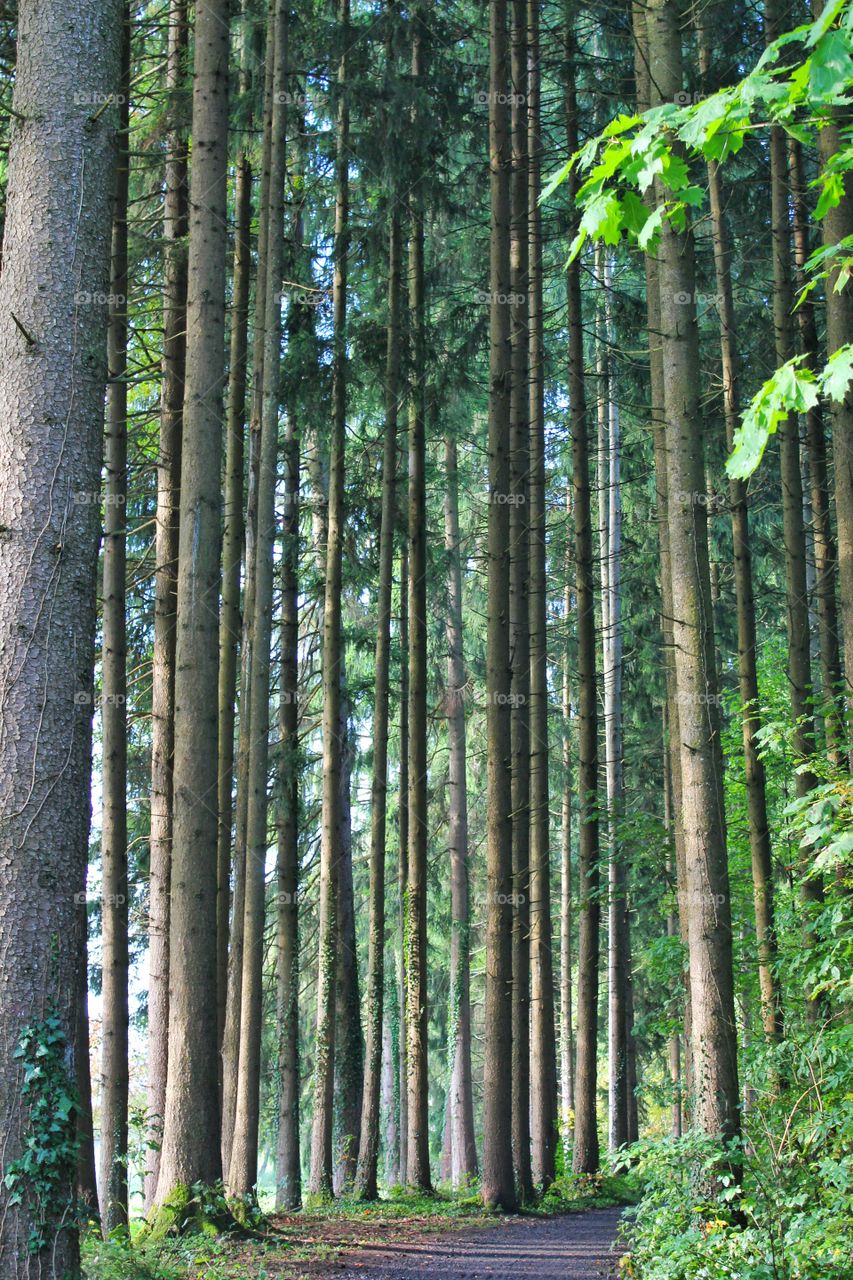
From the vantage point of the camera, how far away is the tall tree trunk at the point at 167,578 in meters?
12.2

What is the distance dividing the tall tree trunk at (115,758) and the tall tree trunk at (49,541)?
4.40 meters

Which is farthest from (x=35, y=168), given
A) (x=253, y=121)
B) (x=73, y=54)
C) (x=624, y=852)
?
(x=624, y=852)

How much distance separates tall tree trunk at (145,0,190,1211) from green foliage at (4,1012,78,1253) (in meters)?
6.53

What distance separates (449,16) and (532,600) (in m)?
8.70

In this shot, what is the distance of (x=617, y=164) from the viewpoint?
362 cm

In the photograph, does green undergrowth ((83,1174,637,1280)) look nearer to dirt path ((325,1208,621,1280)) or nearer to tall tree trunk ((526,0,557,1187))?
dirt path ((325,1208,621,1280))

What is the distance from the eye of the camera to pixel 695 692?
8.13 m

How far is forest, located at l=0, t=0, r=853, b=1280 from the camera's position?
593 cm

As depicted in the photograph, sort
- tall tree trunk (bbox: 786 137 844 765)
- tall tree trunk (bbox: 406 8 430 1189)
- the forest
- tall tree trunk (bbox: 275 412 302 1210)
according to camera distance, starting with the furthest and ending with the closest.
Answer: tall tree trunk (bbox: 406 8 430 1189) < tall tree trunk (bbox: 275 412 302 1210) < tall tree trunk (bbox: 786 137 844 765) < the forest

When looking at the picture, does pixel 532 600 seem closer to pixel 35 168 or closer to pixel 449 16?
pixel 449 16

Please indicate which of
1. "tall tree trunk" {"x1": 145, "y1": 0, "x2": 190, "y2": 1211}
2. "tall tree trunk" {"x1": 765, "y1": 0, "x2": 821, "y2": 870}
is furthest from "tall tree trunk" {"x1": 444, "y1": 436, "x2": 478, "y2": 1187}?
"tall tree trunk" {"x1": 765, "y1": 0, "x2": 821, "y2": 870}

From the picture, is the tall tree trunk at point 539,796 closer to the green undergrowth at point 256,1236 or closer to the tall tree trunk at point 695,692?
the green undergrowth at point 256,1236

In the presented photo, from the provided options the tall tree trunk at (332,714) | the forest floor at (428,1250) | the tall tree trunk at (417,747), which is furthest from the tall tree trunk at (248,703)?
the tall tree trunk at (417,747)

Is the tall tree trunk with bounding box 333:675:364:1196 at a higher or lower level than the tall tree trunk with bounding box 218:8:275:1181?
lower
